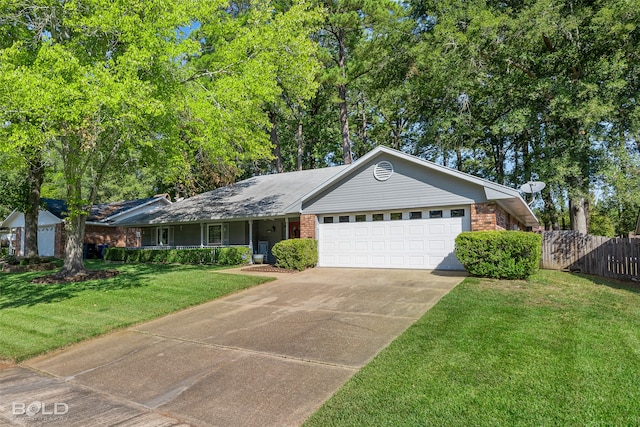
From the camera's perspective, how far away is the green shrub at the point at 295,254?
1416 cm

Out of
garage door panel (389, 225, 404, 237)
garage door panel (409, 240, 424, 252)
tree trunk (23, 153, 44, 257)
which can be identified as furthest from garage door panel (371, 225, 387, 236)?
tree trunk (23, 153, 44, 257)

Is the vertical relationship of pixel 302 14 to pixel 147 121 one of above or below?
above

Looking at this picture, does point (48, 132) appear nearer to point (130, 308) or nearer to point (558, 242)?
→ point (130, 308)

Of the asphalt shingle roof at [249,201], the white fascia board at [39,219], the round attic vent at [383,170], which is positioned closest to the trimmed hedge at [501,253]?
the round attic vent at [383,170]

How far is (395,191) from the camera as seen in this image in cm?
1377

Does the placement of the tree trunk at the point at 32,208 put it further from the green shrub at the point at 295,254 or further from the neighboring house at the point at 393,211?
the green shrub at the point at 295,254

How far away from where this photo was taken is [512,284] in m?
9.65

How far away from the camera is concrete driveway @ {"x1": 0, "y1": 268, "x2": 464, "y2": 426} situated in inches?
155

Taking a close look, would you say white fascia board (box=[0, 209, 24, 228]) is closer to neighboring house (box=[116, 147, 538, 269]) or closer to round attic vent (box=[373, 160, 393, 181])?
neighboring house (box=[116, 147, 538, 269])

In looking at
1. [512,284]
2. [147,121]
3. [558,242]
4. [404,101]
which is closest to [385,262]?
[512,284]

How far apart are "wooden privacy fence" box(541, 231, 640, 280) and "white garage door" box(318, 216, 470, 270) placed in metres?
4.10

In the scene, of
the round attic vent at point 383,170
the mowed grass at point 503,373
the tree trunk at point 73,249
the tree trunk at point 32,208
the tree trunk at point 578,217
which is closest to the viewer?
the mowed grass at point 503,373

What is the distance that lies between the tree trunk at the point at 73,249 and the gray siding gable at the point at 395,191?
8560mm

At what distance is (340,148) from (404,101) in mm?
8425
